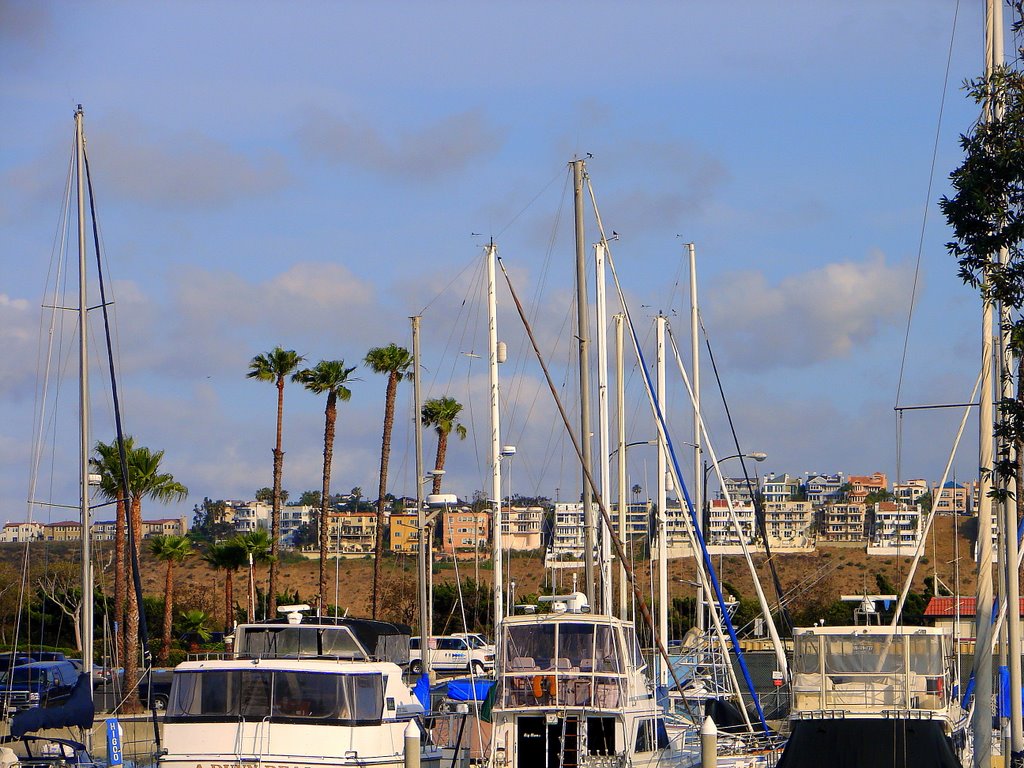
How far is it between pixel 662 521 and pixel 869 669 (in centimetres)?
1530

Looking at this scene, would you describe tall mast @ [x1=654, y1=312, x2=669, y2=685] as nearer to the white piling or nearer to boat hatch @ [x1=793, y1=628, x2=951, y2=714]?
boat hatch @ [x1=793, y1=628, x2=951, y2=714]

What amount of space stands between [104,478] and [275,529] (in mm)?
8825

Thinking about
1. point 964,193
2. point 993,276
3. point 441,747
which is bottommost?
point 441,747

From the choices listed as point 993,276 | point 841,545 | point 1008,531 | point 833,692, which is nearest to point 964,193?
point 993,276

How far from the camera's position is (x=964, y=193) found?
15305mm

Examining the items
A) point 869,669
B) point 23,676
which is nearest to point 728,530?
point 23,676

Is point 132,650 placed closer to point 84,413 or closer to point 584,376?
point 84,413

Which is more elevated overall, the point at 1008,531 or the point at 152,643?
the point at 1008,531

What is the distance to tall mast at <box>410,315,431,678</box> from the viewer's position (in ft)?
113

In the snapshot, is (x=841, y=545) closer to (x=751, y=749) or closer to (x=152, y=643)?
(x=152, y=643)

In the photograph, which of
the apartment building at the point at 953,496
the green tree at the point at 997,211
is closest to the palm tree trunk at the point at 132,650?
the apartment building at the point at 953,496

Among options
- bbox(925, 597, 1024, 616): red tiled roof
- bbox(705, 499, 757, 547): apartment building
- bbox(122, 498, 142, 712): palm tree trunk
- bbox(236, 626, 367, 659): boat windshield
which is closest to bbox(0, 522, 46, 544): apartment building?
bbox(122, 498, 142, 712): palm tree trunk

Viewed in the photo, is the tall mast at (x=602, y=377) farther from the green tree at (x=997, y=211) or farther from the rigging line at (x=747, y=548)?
the green tree at (x=997, y=211)

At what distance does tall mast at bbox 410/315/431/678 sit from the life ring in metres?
9.34
